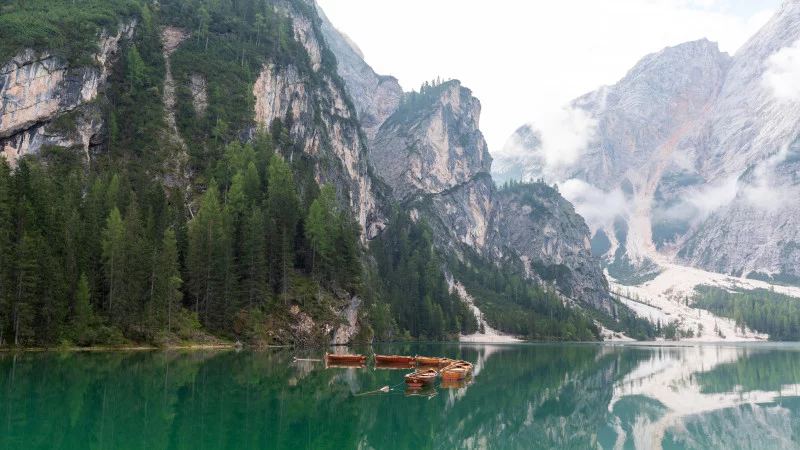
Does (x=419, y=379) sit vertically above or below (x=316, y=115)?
below

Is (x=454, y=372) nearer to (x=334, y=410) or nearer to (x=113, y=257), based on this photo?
(x=334, y=410)

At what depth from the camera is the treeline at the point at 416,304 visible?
479 ft

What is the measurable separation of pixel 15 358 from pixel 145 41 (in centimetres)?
9060

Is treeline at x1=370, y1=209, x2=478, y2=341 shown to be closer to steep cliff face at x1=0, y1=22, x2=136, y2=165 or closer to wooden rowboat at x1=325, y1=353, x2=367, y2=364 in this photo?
wooden rowboat at x1=325, y1=353, x2=367, y2=364

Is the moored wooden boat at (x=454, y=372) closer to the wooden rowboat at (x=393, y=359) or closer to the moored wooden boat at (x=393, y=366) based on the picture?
the moored wooden boat at (x=393, y=366)

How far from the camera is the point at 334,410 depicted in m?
34.5

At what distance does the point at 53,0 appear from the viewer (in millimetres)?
116438

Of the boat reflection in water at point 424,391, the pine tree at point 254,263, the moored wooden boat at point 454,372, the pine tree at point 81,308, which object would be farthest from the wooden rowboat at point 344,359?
the pine tree at point 81,308

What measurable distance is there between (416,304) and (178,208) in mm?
82451


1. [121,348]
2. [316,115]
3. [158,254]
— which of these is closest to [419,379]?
[121,348]

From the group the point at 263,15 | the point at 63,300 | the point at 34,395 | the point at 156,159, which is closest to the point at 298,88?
the point at 263,15

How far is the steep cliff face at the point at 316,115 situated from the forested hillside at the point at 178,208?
1.26 m

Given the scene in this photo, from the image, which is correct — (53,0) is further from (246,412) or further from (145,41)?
(246,412)

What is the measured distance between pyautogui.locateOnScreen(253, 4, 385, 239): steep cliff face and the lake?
89.6 meters
